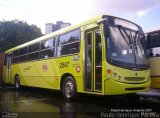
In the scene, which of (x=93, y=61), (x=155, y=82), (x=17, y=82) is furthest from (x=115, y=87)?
(x=17, y=82)

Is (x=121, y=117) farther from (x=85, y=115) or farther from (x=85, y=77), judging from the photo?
(x=85, y=77)

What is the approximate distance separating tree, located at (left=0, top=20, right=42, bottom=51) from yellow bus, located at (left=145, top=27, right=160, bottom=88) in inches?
978

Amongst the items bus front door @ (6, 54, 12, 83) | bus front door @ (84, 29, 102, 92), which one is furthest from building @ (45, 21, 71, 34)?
bus front door @ (84, 29, 102, 92)

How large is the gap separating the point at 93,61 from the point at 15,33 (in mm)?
27042

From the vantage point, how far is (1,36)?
34.4 metres

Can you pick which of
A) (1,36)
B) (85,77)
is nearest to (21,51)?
(85,77)

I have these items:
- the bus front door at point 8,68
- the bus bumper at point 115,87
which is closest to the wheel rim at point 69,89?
the bus bumper at point 115,87

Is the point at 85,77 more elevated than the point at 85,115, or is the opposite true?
Result: the point at 85,77

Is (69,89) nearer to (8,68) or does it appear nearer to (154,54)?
(154,54)

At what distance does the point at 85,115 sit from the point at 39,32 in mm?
31697

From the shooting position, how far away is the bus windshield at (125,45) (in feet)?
30.7

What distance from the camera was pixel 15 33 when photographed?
1388 inches

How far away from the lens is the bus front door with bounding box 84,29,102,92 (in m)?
9.64

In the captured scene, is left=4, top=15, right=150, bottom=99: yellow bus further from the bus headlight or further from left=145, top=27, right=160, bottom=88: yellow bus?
left=145, top=27, right=160, bottom=88: yellow bus
